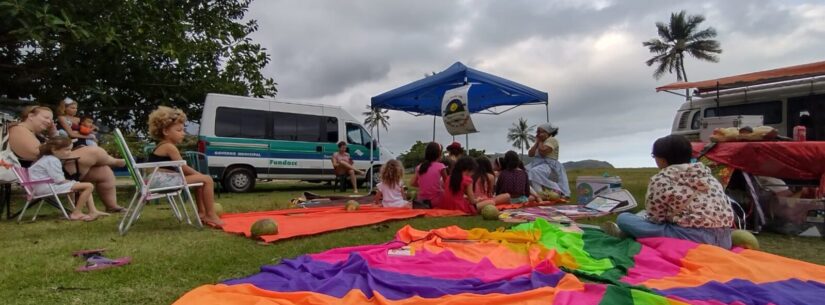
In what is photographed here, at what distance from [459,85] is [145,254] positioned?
314 inches

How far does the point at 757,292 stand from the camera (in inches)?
95.6

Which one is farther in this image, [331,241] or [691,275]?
[331,241]

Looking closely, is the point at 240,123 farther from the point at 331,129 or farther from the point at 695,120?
the point at 695,120

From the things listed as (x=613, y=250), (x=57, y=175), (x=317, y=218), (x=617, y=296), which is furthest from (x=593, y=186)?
(x=57, y=175)

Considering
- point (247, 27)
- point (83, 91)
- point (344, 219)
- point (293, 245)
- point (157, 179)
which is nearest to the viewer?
point (293, 245)

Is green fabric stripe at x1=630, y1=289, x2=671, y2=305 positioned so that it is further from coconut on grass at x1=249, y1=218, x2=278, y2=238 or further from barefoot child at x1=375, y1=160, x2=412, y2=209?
barefoot child at x1=375, y1=160, x2=412, y2=209

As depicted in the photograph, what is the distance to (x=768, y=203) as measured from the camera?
5.02 meters

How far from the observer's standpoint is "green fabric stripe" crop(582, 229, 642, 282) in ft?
9.80

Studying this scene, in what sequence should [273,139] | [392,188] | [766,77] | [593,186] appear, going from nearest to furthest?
1. [392,188]
2. [593,186]
3. [766,77]
4. [273,139]

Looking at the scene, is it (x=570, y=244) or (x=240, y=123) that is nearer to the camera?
(x=570, y=244)

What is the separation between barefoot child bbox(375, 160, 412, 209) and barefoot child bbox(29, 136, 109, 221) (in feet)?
12.2

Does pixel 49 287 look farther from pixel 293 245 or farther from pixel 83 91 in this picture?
pixel 83 91

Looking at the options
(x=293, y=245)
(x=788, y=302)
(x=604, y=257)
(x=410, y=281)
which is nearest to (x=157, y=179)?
(x=293, y=245)

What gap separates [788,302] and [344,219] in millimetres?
4179
